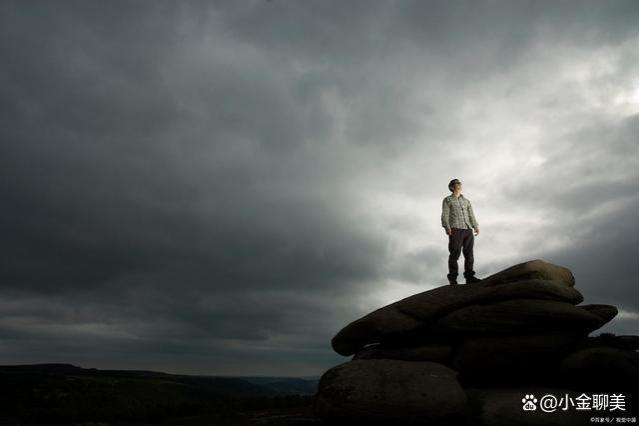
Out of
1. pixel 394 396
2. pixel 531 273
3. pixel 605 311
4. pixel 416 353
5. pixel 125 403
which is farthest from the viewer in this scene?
pixel 125 403

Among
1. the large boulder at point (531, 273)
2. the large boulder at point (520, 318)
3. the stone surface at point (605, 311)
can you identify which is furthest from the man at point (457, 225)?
the stone surface at point (605, 311)

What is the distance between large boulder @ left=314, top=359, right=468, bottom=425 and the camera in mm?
17391

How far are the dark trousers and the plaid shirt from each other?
0.32 meters

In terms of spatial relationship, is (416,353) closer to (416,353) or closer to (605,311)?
(416,353)

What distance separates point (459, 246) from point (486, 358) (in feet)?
18.4

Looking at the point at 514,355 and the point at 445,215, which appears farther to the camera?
the point at 445,215

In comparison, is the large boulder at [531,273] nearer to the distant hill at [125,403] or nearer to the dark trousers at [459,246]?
the dark trousers at [459,246]

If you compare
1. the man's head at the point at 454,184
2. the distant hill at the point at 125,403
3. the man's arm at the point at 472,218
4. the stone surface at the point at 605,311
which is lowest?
the distant hill at the point at 125,403

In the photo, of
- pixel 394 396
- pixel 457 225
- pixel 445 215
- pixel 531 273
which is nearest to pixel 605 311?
pixel 531 273

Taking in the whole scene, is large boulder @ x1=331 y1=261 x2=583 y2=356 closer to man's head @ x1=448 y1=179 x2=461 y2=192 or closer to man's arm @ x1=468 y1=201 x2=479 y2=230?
man's arm @ x1=468 y1=201 x2=479 y2=230

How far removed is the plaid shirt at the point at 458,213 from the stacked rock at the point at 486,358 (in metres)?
3.11

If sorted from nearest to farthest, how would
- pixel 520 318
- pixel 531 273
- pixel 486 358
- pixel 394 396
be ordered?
pixel 394 396 < pixel 520 318 < pixel 486 358 < pixel 531 273

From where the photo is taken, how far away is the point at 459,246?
22203 mm

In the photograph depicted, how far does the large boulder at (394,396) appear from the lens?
685 inches
